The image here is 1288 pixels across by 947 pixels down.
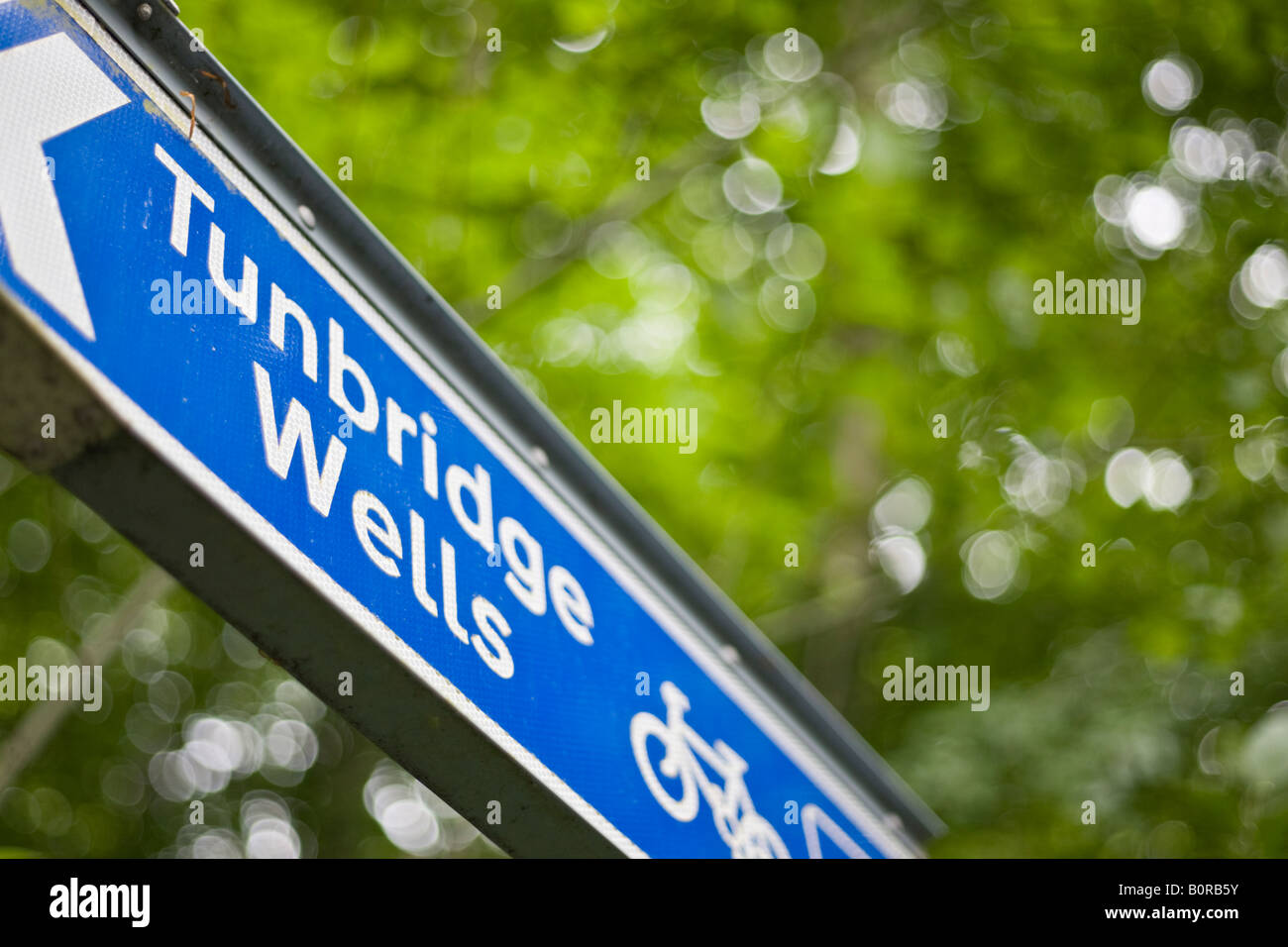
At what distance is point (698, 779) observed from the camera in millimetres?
1231

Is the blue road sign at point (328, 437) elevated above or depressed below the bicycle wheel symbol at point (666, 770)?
above

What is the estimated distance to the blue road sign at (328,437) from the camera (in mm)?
638

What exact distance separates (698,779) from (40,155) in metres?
0.94

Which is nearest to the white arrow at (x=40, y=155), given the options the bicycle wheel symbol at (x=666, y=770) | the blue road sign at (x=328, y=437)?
the blue road sign at (x=328, y=437)

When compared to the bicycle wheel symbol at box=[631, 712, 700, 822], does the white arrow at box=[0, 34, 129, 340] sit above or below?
above

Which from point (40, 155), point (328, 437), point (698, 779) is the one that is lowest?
point (698, 779)

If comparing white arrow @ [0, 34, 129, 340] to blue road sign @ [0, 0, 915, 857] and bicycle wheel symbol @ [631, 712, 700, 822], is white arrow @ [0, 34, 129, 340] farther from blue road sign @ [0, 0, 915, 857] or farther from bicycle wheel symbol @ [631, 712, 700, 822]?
bicycle wheel symbol @ [631, 712, 700, 822]

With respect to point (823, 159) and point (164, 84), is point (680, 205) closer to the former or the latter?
point (823, 159)

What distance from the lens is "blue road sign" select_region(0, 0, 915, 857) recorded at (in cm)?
64

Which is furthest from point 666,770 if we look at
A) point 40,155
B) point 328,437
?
point 40,155

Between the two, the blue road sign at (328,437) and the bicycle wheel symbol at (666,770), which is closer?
the blue road sign at (328,437)

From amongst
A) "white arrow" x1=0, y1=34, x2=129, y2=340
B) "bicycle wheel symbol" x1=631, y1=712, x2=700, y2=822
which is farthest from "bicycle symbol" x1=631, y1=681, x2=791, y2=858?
"white arrow" x1=0, y1=34, x2=129, y2=340

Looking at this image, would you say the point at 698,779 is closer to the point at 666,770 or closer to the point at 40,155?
the point at 666,770

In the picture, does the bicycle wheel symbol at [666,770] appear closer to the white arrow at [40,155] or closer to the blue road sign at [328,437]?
the blue road sign at [328,437]
